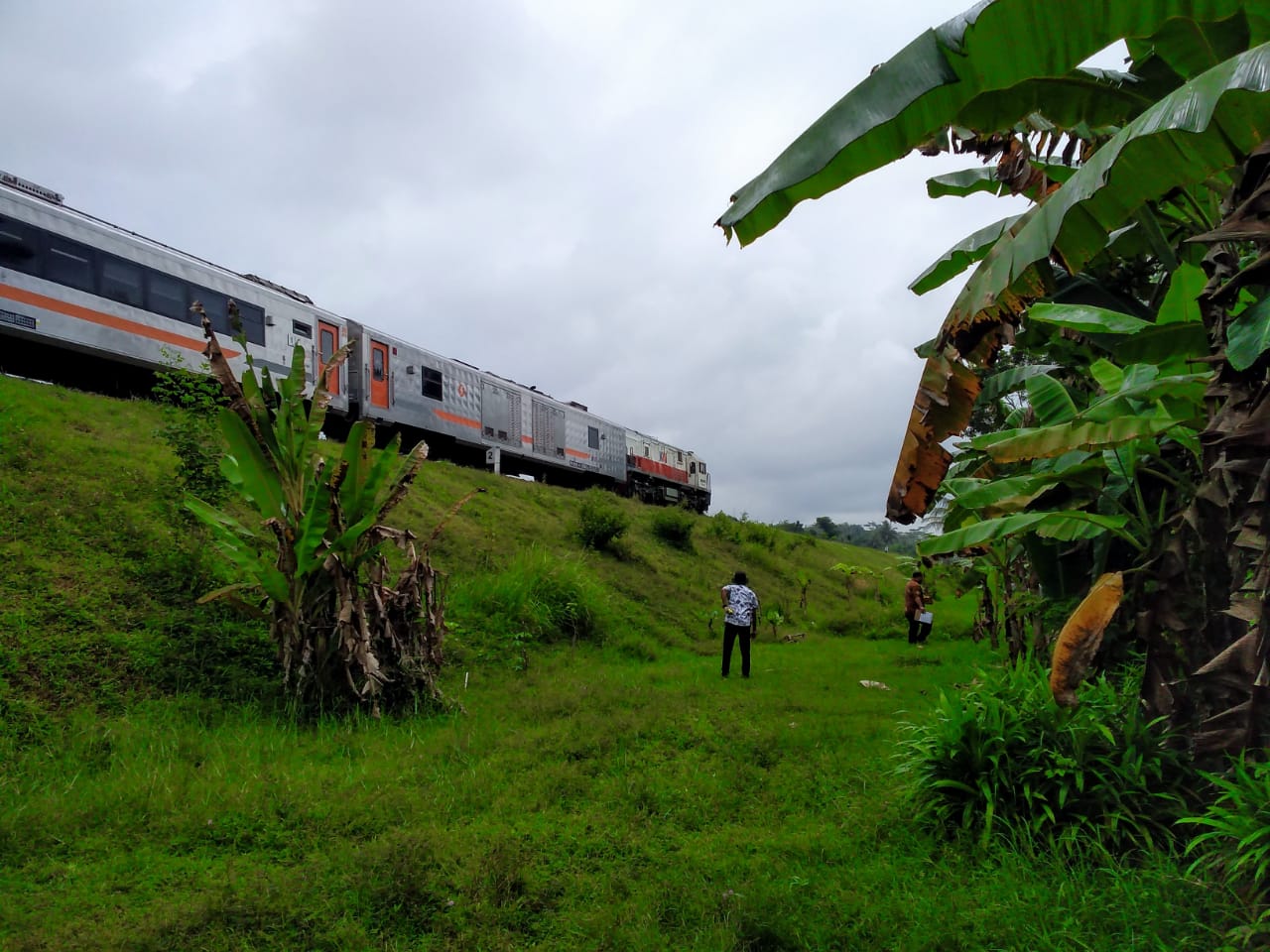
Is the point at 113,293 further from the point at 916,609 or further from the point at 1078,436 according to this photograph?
the point at 916,609

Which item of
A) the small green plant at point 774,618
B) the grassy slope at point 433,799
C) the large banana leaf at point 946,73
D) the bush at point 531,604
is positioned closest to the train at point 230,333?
the grassy slope at point 433,799

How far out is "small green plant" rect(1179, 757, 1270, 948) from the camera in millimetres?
2609

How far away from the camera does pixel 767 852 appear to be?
4.11m

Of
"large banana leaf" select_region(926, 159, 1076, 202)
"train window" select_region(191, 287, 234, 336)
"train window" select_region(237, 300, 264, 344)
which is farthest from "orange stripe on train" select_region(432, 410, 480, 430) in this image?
"large banana leaf" select_region(926, 159, 1076, 202)

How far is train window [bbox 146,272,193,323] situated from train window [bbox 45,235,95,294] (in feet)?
3.15

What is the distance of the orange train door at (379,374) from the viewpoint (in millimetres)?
16844

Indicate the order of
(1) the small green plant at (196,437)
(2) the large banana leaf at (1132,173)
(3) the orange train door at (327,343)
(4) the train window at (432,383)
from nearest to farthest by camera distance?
(2) the large banana leaf at (1132,173)
(1) the small green plant at (196,437)
(3) the orange train door at (327,343)
(4) the train window at (432,383)

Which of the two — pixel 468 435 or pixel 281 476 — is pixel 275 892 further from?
pixel 468 435

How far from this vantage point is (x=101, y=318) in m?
11.9

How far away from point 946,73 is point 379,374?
15442 millimetres

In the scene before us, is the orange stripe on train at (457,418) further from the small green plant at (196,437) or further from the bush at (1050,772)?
the bush at (1050,772)

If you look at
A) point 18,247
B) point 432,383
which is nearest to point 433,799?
point 18,247

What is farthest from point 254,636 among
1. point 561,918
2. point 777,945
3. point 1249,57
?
point 1249,57

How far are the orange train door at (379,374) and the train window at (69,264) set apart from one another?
577 cm
